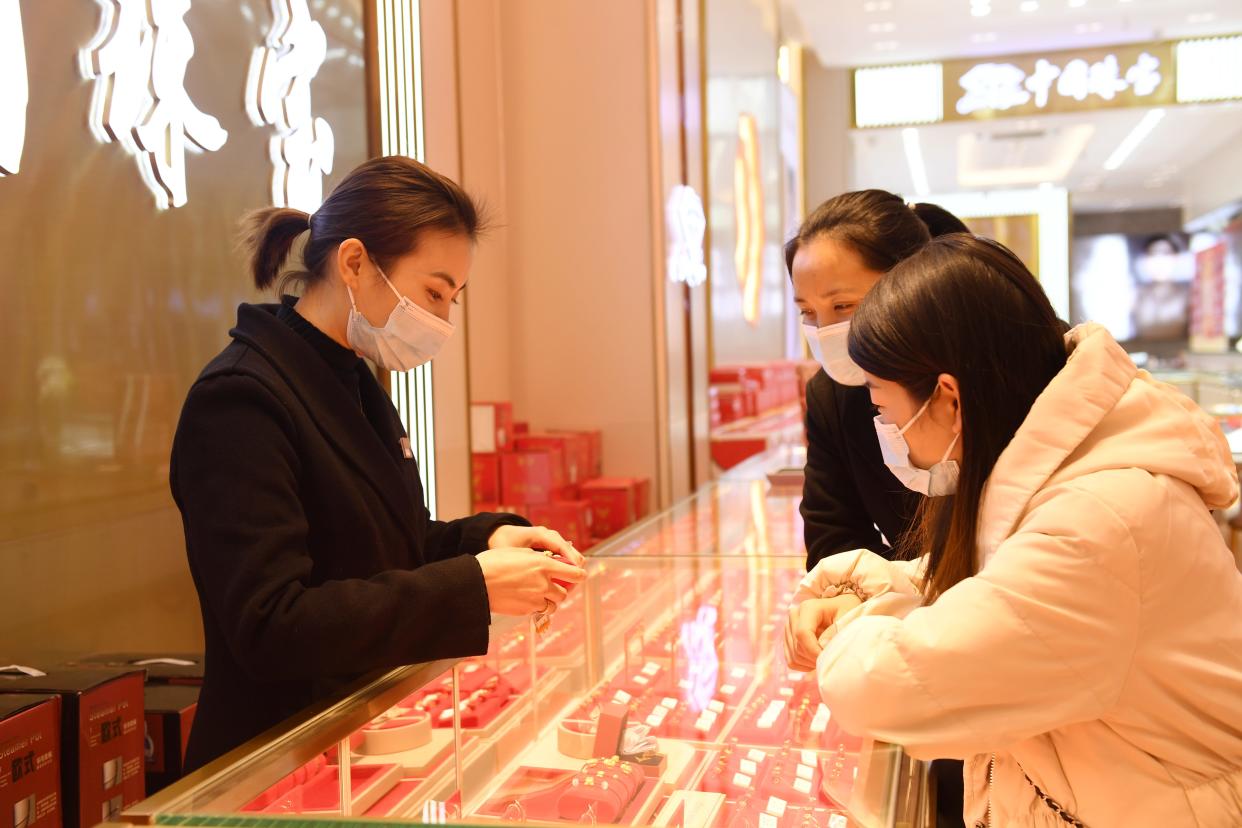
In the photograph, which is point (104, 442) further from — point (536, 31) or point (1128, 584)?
point (536, 31)

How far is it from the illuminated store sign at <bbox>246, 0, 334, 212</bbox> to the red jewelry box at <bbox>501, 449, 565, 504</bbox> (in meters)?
1.63

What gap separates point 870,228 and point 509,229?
12.2ft

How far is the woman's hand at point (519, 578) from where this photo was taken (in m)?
1.38

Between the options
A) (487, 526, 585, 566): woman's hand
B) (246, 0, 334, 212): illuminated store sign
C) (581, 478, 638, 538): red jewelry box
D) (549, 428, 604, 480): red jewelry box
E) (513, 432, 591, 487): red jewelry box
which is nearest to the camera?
(487, 526, 585, 566): woman's hand

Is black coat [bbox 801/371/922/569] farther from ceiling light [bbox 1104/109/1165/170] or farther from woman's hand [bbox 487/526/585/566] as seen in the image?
ceiling light [bbox 1104/109/1165/170]

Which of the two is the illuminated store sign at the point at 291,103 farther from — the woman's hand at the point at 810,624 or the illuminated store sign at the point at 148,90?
the woman's hand at the point at 810,624

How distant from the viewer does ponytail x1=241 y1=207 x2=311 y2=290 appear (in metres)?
1.62

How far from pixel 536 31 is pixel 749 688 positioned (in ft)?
13.9

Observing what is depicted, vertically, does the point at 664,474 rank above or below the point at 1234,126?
below

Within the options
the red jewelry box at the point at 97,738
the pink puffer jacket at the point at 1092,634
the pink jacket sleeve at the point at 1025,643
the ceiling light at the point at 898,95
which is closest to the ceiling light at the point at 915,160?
the ceiling light at the point at 898,95

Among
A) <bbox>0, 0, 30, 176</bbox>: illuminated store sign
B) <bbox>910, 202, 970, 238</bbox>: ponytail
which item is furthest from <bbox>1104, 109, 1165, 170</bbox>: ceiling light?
<bbox>0, 0, 30, 176</bbox>: illuminated store sign

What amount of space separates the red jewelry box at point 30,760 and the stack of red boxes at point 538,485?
2.74 metres

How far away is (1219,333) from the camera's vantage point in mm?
18984

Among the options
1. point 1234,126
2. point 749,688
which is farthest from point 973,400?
point 1234,126
